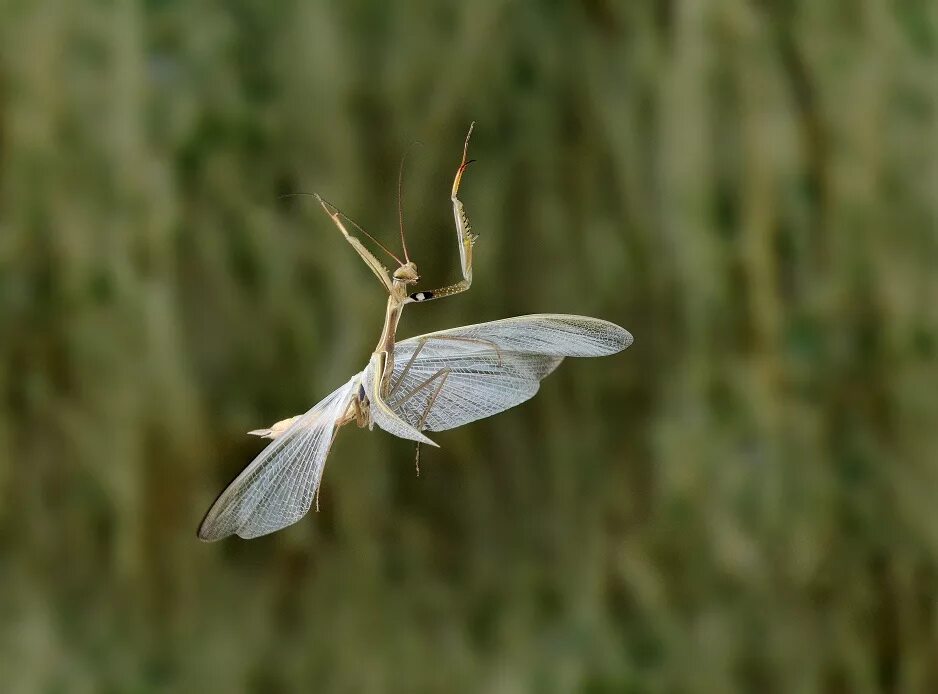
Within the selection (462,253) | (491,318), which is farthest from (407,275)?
(491,318)

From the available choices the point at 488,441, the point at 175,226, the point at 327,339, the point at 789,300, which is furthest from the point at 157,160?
the point at 789,300

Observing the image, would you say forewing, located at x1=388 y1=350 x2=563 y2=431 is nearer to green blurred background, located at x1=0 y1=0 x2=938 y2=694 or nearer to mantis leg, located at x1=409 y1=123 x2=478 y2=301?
mantis leg, located at x1=409 y1=123 x2=478 y2=301

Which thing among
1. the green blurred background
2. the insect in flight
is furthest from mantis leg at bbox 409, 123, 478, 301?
the green blurred background

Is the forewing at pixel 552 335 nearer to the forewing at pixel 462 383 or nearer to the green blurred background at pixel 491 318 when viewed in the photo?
the forewing at pixel 462 383

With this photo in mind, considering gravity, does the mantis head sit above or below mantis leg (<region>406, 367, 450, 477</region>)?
above

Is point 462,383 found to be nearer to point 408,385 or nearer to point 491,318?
point 408,385

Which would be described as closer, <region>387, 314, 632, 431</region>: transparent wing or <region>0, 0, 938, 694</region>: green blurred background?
<region>387, 314, 632, 431</region>: transparent wing

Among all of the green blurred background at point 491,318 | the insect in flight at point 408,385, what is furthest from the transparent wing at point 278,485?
the green blurred background at point 491,318
